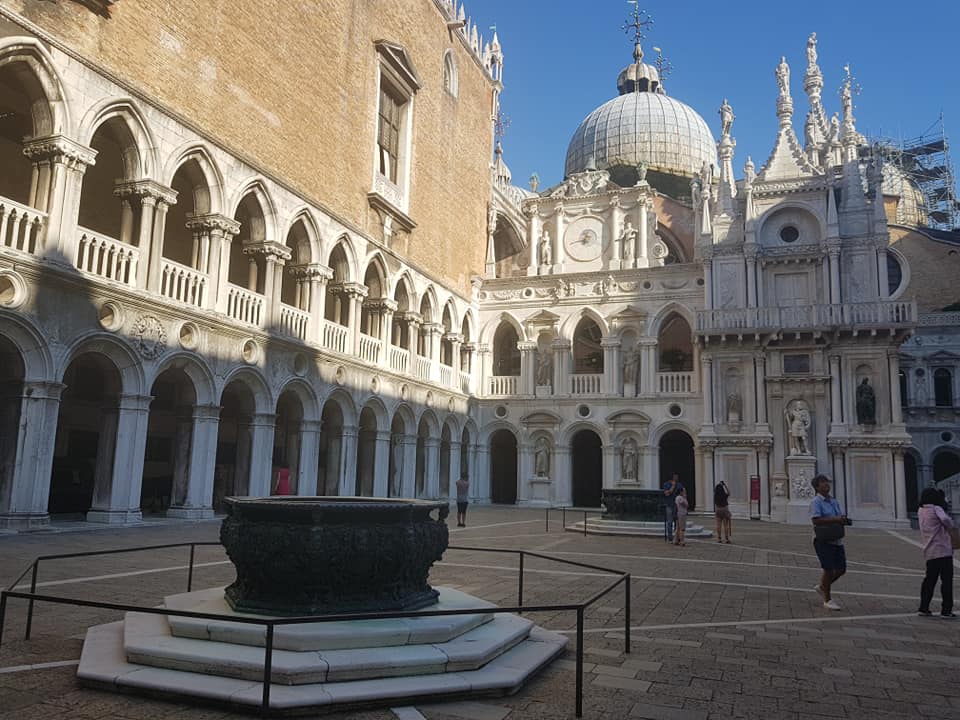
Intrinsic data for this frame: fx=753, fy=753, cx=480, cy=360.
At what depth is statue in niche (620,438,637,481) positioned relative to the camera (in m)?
29.4

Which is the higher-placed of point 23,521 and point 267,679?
point 23,521

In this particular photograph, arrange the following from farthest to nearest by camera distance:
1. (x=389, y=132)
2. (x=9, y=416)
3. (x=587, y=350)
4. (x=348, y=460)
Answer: (x=587, y=350), (x=389, y=132), (x=348, y=460), (x=9, y=416)

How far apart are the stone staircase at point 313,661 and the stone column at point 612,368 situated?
2460 cm

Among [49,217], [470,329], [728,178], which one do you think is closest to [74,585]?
[49,217]

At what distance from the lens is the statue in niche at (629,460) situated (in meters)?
29.4

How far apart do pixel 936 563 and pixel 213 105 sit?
16.8m

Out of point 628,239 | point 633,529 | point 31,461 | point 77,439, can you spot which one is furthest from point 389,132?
point 31,461

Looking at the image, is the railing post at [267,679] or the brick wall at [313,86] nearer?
the railing post at [267,679]

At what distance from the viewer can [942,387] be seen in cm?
3416

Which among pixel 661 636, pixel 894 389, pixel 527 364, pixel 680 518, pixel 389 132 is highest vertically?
pixel 389 132

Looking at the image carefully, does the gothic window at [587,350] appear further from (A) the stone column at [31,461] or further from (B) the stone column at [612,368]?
(A) the stone column at [31,461]

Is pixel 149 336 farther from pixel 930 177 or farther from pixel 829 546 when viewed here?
pixel 930 177

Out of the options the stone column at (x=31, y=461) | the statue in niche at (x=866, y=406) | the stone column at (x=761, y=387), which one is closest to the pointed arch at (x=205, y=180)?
the stone column at (x=31, y=461)

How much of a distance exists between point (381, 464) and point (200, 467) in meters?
8.29
